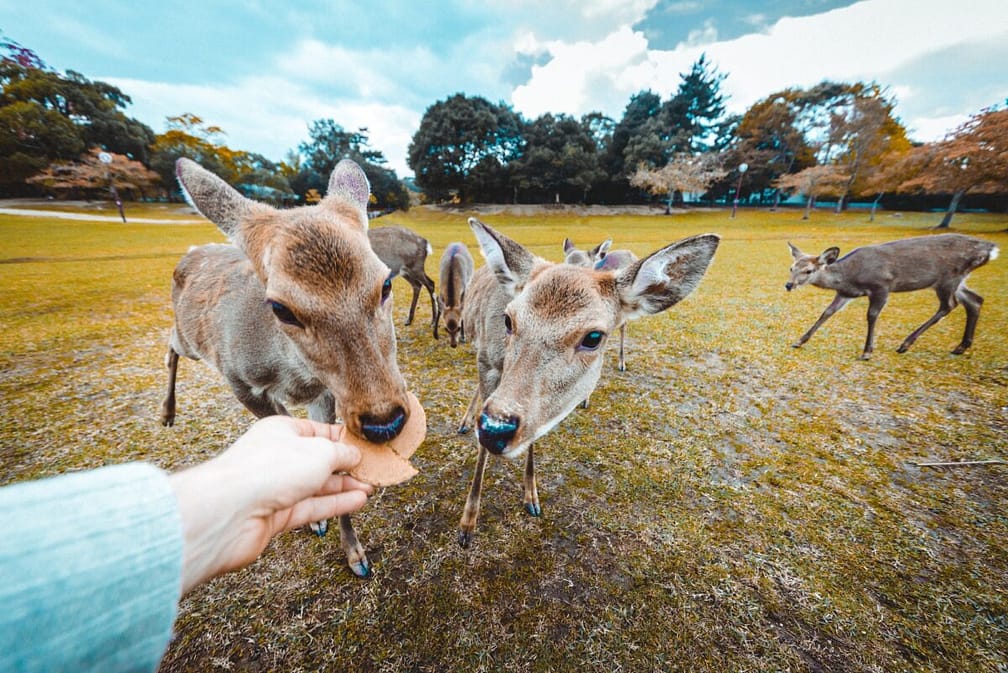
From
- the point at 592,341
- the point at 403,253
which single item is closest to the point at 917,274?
the point at 592,341

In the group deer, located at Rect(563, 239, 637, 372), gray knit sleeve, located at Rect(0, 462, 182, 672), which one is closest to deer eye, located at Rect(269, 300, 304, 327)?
gray knit sleeve, located at Rect(0, 462, 182, 672)

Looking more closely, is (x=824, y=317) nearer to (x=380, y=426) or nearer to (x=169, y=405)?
(x=380, y=426)

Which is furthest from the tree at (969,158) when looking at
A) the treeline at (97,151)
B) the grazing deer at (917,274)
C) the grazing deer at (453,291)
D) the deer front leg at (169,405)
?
the treeline at (97,151)

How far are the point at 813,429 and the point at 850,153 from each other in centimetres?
5931

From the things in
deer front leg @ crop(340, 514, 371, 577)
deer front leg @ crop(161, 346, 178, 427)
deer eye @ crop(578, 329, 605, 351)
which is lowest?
deer front leg @ crop(340, 514, 371, 577)

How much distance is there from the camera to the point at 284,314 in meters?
1.97

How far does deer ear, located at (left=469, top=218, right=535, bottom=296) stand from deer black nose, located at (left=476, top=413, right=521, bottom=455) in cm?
138

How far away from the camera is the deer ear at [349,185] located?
2902 mm

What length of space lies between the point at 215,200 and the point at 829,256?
10.1 m

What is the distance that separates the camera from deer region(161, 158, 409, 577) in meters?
1.83

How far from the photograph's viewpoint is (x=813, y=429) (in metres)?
4.32

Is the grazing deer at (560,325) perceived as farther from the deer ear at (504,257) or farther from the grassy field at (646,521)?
the grassy field at (646,521)

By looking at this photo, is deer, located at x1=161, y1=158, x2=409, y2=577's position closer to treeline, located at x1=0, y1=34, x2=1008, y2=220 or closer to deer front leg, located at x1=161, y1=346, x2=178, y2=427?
deer front leg, located at x1=161, y1=346, x2=178, y2=427

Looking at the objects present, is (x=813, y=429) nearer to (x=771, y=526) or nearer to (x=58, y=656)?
(x=771, y=526)
